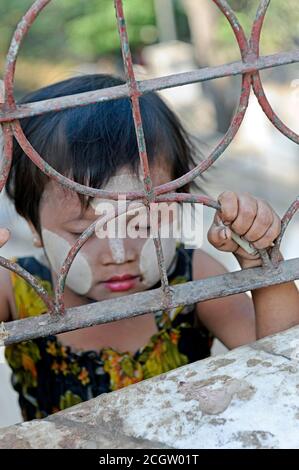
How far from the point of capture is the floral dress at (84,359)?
1.81 m

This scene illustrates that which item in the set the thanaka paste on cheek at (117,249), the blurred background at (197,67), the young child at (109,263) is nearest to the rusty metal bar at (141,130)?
the young child at (109,263)

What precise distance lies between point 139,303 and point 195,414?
8.1 inches

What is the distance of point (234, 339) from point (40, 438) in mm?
810

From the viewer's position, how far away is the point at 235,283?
125 cm

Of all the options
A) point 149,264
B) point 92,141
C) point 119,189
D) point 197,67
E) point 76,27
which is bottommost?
point 149,264

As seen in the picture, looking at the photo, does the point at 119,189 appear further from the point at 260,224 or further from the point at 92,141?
the point at 260,224

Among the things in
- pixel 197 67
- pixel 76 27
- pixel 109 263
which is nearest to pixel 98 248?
pixel 109 263

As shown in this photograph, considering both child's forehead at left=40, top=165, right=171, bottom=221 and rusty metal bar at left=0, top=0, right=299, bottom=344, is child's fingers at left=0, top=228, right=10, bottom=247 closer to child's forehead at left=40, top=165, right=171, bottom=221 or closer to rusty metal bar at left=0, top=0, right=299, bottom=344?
rusty metal bar at left=0, top=0, right=299, bottom=344

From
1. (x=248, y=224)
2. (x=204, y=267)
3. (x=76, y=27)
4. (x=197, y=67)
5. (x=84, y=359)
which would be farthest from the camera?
(x=76, y=27)

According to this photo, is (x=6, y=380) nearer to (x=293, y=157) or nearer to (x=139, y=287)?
(x=139, y=287)

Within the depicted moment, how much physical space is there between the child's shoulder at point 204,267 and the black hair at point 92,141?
11.1 inches

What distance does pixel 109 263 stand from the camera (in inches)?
61.9
